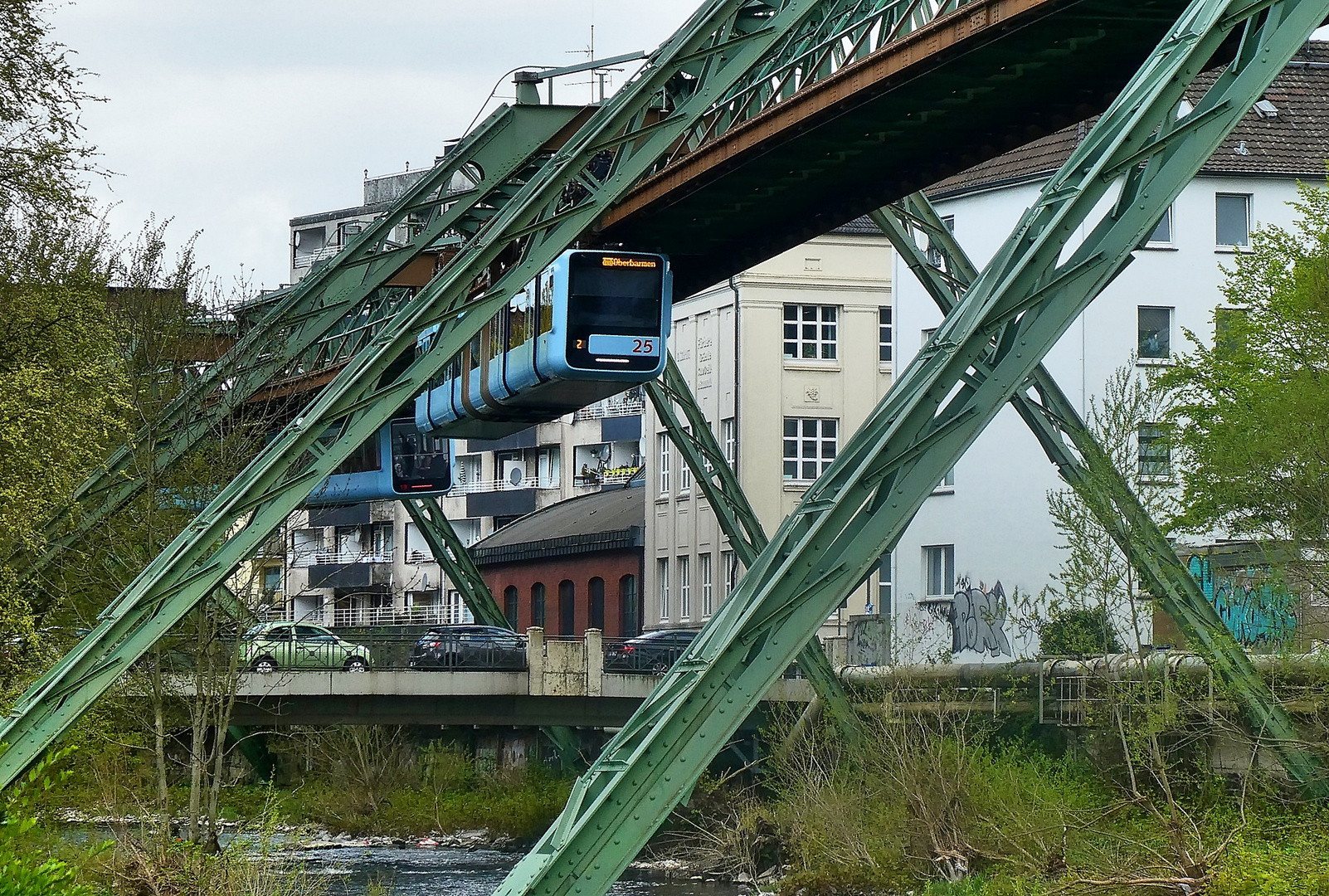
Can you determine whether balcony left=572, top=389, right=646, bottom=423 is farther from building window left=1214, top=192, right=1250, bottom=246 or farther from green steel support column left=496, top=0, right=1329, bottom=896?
green steel support column left=496, top=0, right=1329, bottom=896

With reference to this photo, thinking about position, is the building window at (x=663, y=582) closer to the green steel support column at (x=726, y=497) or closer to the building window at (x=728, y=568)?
the building window at (x=728, y=568)

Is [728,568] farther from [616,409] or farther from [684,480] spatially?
[616,409]

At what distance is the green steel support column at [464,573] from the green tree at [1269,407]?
1622 cm

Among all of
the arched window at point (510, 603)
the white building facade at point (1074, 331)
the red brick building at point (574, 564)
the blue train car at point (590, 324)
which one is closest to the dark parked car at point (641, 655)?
the white building facade at point (1074, 331)

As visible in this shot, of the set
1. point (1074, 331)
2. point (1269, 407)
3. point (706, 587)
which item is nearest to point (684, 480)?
point (706, 587)

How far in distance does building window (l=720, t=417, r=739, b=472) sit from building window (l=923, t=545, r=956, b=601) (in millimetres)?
7288

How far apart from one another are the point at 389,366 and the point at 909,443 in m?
10.9

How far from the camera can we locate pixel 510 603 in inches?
2849

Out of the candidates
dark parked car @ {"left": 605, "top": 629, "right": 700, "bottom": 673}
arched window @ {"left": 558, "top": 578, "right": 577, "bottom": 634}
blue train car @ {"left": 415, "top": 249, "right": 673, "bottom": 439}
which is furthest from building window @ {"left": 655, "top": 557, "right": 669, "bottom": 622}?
blue train car @ {"left": 415, "top": 249, "right": 673, "bottom": 439}

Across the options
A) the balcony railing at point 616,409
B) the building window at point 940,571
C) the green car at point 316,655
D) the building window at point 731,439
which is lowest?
the green car at point 316,655

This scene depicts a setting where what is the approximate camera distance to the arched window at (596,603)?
214 ft

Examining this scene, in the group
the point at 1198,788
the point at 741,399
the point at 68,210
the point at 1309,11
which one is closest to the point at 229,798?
the point at 741,399

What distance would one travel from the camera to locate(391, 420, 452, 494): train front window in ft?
127

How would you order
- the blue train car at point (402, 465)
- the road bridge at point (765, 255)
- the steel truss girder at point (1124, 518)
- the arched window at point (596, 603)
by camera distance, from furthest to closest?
1. the arched window at point (596, 603)
2. the blue train car at point (402, 465)
3. the steel truss girder at point (1124, 518)
4. the road bridge at point (765, 255)
